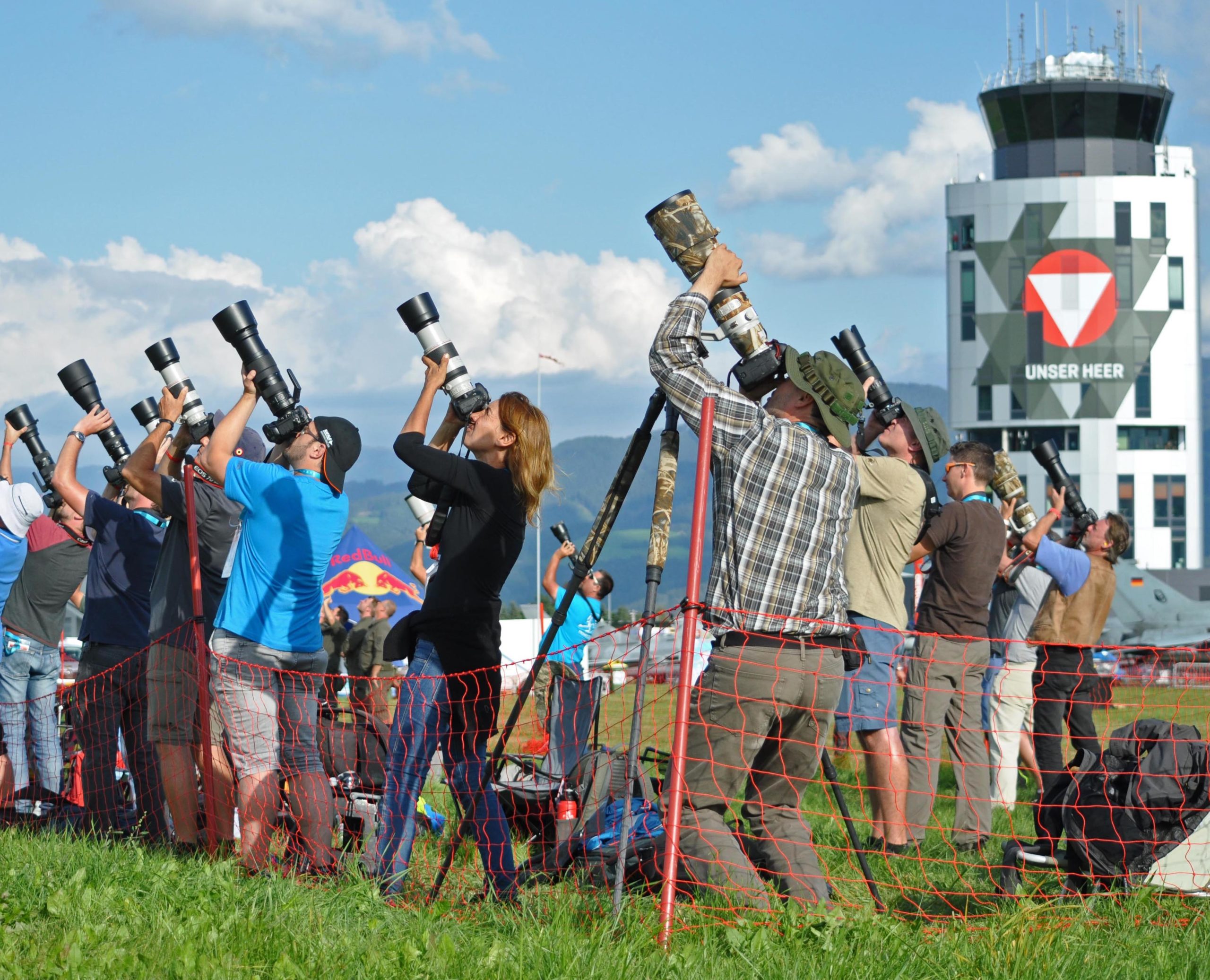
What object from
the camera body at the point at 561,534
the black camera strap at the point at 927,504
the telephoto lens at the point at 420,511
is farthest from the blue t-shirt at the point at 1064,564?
the telephoto lens at the point at 420,511

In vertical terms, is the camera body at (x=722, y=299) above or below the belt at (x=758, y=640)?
above

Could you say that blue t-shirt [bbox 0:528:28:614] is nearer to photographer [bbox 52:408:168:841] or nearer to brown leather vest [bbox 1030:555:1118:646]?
photographer [bbox 52:408:168:841]

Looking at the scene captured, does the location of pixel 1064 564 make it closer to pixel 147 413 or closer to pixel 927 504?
pixel 927 504

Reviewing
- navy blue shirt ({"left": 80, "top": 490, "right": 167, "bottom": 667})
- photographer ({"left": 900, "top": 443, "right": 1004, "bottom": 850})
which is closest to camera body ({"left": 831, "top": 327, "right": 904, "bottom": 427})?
photographer ({"left": 900, "top": 443, "right": 1004, "bottom": 850})

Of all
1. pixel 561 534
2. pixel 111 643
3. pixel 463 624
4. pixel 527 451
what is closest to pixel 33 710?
pixel 111 643

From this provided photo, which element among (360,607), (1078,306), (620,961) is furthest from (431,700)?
(1078,306)

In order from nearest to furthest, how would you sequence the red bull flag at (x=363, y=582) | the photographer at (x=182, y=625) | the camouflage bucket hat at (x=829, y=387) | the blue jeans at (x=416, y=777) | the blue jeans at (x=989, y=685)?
the camouflage bucket hat at (x=829, y=387) → the blue jeans at (x=416, y=777) → the photographer at (x=182, y=625) → the blue jeans at (x=989, y=685) → the red bull flag at (x=363, y=582)

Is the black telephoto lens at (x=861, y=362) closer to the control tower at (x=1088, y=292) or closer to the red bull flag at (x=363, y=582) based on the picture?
the red bull flag at (x=363, y=582)

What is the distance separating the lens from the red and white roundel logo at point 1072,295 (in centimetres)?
5606

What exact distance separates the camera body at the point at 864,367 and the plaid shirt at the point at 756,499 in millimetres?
1594

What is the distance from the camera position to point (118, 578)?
20.5ft

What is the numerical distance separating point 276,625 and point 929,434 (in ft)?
9.71

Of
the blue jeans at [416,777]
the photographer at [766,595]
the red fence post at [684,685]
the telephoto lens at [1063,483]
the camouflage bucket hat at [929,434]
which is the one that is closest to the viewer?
the red fence post at [684,685]

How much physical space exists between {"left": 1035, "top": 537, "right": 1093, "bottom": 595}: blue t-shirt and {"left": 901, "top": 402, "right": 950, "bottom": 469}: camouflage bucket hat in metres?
2.08
